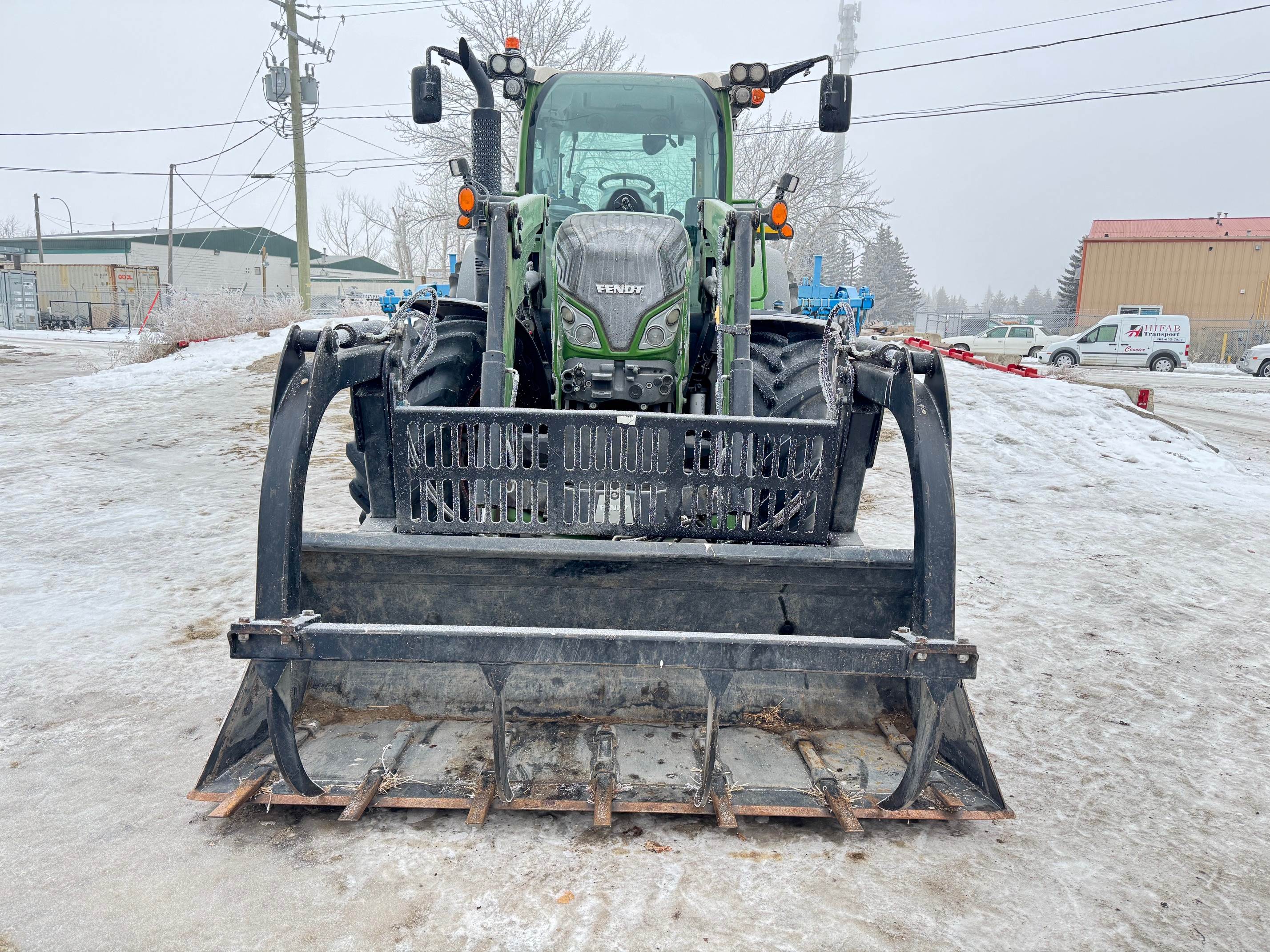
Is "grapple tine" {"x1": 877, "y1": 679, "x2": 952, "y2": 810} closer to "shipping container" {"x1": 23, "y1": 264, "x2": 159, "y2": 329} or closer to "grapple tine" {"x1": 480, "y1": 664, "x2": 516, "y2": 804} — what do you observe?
"grapple tine" {"x1": 480, "y1": 664, "x2": 516, "y2": 804}

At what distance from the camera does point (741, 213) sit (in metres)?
3.62

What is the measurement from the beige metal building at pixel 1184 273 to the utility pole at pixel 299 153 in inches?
1369

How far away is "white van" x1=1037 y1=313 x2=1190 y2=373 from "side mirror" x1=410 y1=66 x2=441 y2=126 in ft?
80.6

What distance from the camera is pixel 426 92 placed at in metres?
4.33

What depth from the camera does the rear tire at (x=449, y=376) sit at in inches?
147

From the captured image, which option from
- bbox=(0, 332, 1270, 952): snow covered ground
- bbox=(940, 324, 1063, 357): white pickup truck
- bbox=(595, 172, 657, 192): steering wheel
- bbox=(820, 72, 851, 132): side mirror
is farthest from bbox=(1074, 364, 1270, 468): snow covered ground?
bbox=(595, 172, 657, 192): steering wheel

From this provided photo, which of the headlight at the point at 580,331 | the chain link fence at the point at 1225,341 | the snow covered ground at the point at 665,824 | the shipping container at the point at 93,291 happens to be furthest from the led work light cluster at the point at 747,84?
the shipping container at the point at 93,291

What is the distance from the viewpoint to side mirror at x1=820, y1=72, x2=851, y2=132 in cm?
428

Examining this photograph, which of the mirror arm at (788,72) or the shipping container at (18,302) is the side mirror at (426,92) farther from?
the shipping container at (18,302)

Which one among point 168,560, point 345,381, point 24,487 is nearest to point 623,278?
point 345,381

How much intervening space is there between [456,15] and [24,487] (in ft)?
76.4

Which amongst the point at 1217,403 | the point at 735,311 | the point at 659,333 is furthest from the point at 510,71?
the point at 1217,403

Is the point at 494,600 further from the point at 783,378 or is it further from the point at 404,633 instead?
the point at 783,378

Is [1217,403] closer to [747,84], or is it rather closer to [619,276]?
[747,84]
